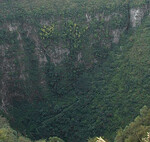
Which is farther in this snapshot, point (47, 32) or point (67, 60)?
point (67, 60)

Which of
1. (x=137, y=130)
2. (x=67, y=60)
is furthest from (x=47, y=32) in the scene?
(x=137, y=130)

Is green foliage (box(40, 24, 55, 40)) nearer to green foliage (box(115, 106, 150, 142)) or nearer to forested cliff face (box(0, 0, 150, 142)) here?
forested cliff face (box(0, 0, 150, 142))

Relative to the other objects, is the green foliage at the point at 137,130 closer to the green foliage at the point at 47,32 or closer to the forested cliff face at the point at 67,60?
the forested cliff face at the point at 67,60

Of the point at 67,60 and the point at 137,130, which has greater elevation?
the point at 137,130

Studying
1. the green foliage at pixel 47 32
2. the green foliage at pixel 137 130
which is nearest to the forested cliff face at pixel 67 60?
the green foliage at pixel 47 32

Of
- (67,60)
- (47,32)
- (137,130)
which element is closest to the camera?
(137,130)

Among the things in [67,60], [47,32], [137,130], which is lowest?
[67,60]

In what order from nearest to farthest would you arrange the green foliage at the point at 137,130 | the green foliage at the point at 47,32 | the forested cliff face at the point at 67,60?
1. the green foliage at the point at 137,130
2. the forested cliff face at the point at 67,60
3. the green foliage at the point at 47,32

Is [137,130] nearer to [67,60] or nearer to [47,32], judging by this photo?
[67,60]

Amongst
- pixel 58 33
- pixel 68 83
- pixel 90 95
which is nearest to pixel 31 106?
pixel 68 83
